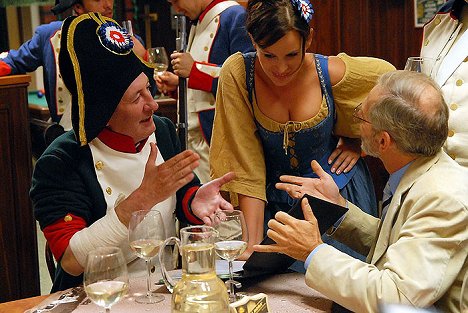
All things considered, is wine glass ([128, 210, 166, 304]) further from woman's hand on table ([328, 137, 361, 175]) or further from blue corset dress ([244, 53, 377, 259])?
woman's hand on table ([328, 137, 361, 175])

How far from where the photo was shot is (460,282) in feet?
5.68

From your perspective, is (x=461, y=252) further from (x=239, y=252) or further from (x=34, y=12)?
(x=34, y=12)

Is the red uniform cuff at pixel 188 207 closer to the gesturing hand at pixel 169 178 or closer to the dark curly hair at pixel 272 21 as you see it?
the gesturing hand at pixel 169 178

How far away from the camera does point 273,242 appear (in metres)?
1.92

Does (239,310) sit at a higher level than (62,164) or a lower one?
lower

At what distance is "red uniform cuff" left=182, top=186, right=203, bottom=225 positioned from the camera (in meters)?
2.40

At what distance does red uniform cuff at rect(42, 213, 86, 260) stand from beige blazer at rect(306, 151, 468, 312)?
0.74m

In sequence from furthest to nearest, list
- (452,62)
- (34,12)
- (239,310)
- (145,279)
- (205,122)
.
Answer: (34,12)
(205,122)
(452,62)
(145,279)
(239,310)

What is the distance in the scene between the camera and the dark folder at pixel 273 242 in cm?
184

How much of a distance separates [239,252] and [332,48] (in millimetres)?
3213

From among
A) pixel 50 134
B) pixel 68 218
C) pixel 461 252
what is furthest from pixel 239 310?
pixel 50 134

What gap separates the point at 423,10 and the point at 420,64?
236 centimetres

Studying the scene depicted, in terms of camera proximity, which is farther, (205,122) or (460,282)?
(205,122)

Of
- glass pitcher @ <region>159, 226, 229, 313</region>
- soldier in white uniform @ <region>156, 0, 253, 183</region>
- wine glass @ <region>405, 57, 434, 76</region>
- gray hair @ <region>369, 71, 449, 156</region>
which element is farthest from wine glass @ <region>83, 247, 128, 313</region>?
soldier in white uniform @ <region>156, 0, 253, 183</region>
